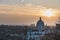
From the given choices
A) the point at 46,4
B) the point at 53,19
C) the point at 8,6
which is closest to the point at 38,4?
the point at 46,4

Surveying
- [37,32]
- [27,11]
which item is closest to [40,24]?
[37,32]

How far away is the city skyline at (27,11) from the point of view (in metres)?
1.83

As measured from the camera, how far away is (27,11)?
1888 mm

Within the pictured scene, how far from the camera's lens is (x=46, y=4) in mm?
1959

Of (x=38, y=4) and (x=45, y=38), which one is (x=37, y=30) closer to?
(x=45, y=38)

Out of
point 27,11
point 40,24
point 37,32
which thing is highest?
point 27,11

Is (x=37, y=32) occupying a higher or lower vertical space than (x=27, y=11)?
lower

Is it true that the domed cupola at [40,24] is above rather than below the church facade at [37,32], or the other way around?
above

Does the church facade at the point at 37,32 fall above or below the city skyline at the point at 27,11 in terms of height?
below

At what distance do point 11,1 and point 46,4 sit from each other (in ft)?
1.72

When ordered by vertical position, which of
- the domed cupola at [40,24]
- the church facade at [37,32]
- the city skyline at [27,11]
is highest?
the city skyline at [27,11]

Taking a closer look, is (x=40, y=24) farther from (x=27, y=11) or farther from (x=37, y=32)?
(x=27, y=11)

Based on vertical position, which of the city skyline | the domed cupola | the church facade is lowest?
the church facade

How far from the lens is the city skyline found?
1.83 m
